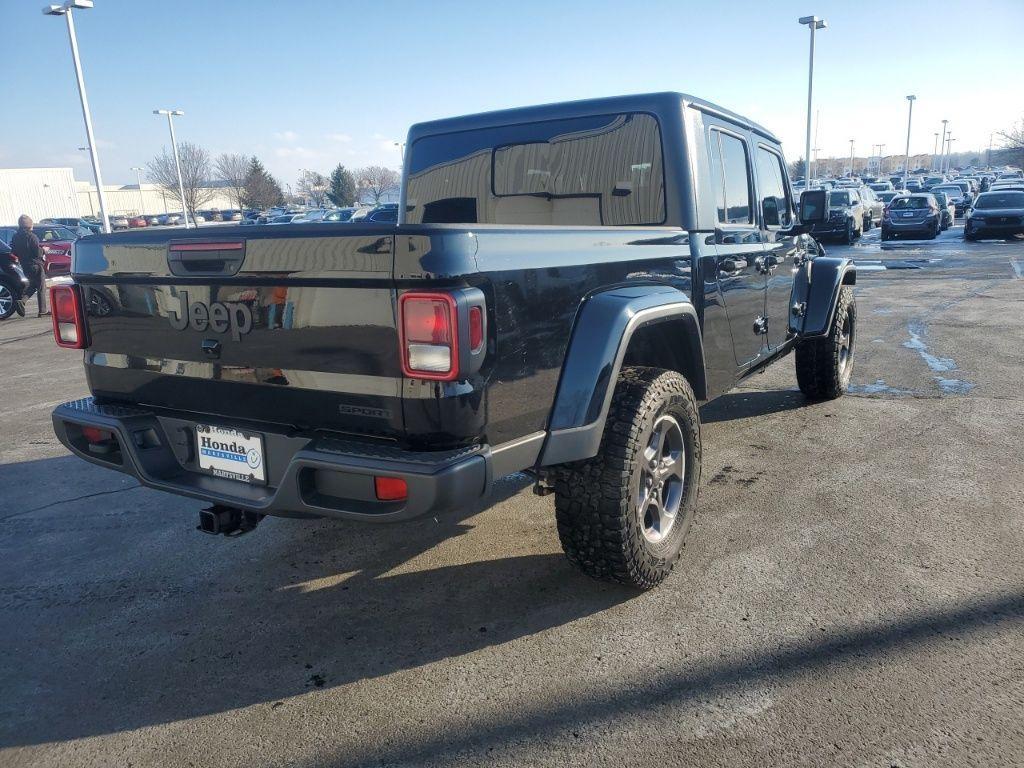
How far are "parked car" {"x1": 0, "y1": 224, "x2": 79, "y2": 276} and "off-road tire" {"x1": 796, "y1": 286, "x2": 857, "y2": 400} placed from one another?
15.0 metres

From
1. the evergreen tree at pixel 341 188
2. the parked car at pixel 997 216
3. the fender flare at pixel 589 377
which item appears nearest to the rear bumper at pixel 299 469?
the fender flare at pixel 589 377

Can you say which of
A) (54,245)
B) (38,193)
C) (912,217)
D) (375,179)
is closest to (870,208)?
(912,217)

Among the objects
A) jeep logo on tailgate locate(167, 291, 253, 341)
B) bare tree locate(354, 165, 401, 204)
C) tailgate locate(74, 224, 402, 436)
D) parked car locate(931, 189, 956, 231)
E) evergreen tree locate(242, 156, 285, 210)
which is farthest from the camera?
bare tree locate(354, 165, 401, 204)

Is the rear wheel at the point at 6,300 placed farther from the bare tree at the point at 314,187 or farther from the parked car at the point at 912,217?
the bare tree at the point at 314,187

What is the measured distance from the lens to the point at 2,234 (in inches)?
637

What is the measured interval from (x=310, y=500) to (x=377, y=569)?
1173 mm

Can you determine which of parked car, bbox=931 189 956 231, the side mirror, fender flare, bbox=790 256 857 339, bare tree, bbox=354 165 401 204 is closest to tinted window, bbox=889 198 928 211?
parked car, bbox=931 189 956 231

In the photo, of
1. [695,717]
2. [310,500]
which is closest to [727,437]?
[695,717]

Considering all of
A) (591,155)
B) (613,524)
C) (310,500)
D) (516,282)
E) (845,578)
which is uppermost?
(591,155)

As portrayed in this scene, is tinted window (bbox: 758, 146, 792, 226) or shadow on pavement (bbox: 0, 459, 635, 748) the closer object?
shadow on pavement (bbox: 0, 459, 635, 748)

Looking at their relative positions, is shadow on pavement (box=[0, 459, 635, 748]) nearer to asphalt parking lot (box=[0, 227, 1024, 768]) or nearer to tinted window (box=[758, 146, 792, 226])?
asphalt parking lot (box=[0, 227, 1024, 768])

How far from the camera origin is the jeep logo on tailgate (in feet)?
8.84

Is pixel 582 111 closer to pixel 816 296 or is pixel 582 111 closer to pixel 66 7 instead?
pixel 816 296

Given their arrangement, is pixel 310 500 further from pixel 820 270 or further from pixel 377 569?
pixel 820 270
